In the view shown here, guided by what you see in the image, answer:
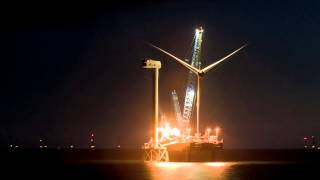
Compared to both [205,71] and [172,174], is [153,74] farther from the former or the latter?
[172,174]

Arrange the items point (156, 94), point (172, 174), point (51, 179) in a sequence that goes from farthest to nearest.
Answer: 1. point (156, 94)
2. point (172, 174)
3. point (51, 179)

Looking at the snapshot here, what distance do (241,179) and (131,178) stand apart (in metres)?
21.9

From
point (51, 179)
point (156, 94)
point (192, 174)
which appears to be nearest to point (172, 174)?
point (192, 174)

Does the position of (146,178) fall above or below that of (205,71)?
below

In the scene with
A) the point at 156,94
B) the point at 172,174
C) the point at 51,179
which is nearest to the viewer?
the point at 51,179

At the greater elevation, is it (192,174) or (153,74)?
(153,74)

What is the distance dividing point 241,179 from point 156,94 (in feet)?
Result: 199

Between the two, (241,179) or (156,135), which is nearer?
(241,179)

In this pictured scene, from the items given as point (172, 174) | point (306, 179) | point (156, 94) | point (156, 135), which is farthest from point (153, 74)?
point (306, 179)

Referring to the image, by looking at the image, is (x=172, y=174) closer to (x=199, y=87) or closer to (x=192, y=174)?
(x=192, y=174)

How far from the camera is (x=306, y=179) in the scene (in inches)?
5433

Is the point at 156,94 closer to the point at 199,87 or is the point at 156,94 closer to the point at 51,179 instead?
the point at 199,87

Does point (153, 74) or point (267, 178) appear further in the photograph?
point (153, 74)

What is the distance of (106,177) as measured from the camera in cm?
13925
